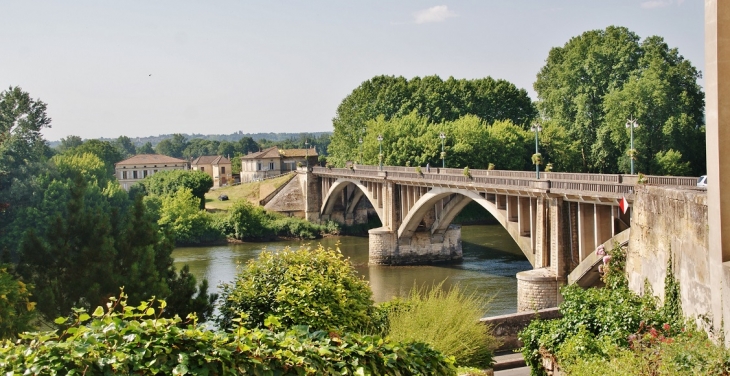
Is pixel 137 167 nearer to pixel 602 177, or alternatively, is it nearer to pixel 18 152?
pixel 18 152

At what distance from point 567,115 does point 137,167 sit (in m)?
65.4

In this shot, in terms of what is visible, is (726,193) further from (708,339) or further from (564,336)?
(564,336)

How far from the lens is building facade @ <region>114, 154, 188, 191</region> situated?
363 ft

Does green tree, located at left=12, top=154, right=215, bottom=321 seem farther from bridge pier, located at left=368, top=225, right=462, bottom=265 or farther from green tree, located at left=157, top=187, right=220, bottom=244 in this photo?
green tree, located at left=157, top=187, right=220, bottom=244

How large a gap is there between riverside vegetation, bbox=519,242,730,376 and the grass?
5944 cm

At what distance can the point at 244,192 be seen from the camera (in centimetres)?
8225

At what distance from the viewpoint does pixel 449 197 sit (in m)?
47.4

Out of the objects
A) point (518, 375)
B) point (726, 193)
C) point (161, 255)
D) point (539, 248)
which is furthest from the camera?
point (539, 248)

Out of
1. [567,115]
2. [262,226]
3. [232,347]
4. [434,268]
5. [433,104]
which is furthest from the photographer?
[433,104]

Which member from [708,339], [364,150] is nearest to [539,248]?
[708,339]

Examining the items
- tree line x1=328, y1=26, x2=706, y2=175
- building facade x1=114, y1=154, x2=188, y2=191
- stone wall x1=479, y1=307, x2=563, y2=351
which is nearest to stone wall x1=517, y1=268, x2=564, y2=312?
stone wall x1=479, y1=307, x2=563, y2=351

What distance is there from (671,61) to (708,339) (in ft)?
174

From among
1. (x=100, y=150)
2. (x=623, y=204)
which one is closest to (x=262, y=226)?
(x=623, y=204)

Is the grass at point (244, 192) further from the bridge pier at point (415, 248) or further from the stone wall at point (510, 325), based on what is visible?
the stone wall at point (510, 325)
